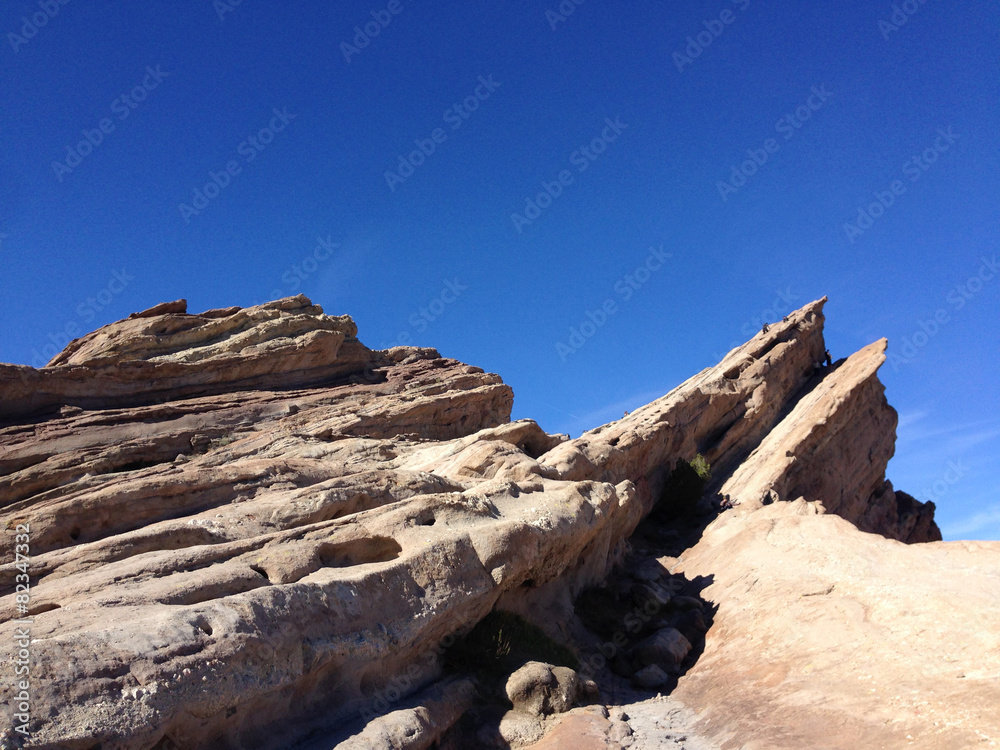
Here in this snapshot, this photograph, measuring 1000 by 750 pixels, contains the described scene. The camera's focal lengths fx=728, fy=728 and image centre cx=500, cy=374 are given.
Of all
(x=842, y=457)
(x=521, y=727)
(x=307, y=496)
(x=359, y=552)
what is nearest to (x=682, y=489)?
(x=842, y=457)

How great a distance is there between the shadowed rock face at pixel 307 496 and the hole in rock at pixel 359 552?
44mm

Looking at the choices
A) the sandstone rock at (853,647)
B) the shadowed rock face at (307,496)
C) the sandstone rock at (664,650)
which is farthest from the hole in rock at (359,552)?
the sandstone rock at (664,650)

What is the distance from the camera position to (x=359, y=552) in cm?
1430

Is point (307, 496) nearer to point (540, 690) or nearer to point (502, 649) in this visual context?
point (502, 649)

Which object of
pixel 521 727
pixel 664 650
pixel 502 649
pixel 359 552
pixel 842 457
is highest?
pixel 842 457

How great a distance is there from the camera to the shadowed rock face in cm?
959

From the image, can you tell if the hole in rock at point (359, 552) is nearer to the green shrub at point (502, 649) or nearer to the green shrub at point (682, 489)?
the green shrub at point (502, 649)

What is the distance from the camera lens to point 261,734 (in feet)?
32.4

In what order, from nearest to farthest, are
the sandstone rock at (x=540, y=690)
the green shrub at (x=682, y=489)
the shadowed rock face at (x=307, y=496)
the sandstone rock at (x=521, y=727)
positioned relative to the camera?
the shadowed rock face at (x=307, y=496) < the sandstone rock at (x=521, y=727) < the sandstone rock at (x=540, y=690) < the green shrub at (x=682, y=489)

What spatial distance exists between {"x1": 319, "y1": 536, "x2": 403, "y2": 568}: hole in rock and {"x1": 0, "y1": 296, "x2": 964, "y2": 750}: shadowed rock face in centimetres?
4

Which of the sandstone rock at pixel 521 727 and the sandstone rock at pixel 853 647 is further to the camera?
the sandstone rock at pixel 521 727

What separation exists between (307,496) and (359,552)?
2.47 m

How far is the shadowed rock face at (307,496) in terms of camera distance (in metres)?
9.59

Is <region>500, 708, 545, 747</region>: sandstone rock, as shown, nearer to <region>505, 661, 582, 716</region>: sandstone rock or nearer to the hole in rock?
<region>505, 661, 582, 716</region>: sandstone rock
